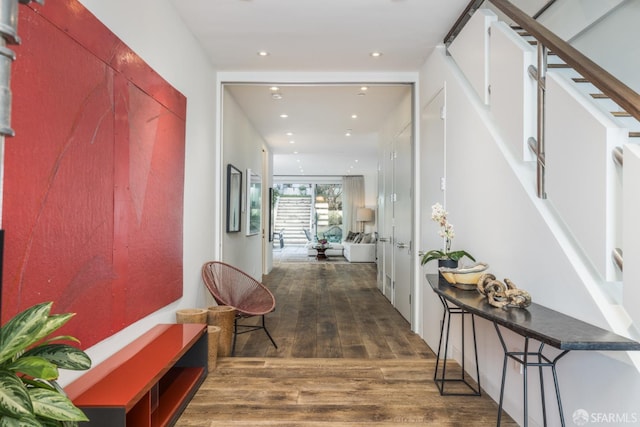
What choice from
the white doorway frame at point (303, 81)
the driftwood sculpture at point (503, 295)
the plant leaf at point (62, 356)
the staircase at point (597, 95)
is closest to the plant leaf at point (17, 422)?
the plant leaf at point (62, 356)

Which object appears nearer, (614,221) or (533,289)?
(614,221)

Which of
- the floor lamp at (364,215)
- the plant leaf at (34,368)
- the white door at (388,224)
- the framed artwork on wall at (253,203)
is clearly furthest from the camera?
the floor lamp at (364,215)

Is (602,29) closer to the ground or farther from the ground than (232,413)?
farther from the ground

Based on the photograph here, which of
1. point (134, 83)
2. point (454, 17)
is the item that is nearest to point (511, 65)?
point (454, 17)

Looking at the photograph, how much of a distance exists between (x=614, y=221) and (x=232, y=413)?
2.12m

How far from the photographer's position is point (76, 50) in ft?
5.69

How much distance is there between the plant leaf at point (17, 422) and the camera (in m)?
0.86

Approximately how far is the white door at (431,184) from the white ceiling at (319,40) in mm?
572

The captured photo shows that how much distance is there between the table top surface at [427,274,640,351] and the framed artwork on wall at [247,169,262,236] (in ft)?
14.4

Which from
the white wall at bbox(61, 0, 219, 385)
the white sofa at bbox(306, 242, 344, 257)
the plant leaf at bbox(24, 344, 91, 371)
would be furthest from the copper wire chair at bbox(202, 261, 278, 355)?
the white sofa at bbox(306, 242, 344, 257)

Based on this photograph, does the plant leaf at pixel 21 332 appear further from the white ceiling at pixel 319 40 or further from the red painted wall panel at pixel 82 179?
the white ceiling at pixel 319 40

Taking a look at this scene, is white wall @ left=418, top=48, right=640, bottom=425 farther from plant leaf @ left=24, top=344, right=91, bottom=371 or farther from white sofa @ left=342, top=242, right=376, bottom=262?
white sofa @ left=342, top=242, right=376, bottom=262

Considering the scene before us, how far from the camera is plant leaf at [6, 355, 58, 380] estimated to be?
97cm

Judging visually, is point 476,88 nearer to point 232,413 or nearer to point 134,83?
point 134,83
